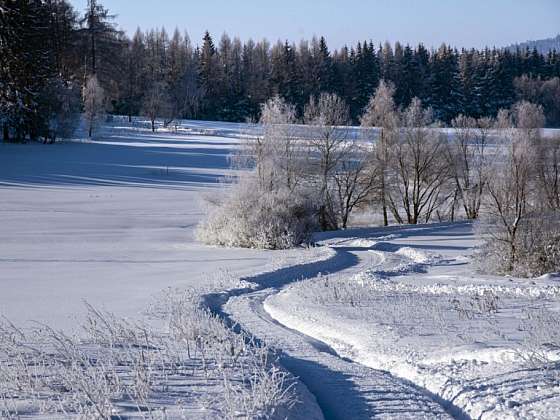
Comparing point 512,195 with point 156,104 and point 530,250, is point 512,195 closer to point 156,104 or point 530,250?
point 530,250

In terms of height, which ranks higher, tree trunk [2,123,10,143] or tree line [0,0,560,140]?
tree line [0,0,560,140]

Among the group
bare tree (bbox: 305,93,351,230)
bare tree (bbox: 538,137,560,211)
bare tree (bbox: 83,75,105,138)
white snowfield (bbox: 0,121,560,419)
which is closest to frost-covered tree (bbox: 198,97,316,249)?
white snowfield (bbox: 0,121,560,419)

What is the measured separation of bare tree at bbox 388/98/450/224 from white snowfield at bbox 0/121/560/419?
5280 mm

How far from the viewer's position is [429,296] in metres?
15.9

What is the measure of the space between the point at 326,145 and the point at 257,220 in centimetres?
1397

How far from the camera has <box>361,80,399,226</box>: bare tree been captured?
44.6 metres

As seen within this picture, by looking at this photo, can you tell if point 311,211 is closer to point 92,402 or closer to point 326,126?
point 326,126

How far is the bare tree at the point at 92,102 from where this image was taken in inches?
2564

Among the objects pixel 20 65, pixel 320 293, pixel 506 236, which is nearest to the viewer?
pixel 320 293

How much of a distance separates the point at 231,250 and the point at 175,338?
1793cm

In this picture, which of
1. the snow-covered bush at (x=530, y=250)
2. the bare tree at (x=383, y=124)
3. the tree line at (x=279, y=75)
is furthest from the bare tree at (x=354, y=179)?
the tree line at (x=279, y=75)

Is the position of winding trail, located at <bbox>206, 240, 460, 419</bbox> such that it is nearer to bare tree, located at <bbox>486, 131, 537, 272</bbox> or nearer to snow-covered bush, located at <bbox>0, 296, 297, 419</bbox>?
snow-covered bush, located at <bbox>0, 296, 297, 419</bbox>

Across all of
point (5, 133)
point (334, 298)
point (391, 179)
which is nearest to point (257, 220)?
point (334, 298)

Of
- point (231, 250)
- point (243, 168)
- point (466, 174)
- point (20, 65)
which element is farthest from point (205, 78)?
point (231, 250)
